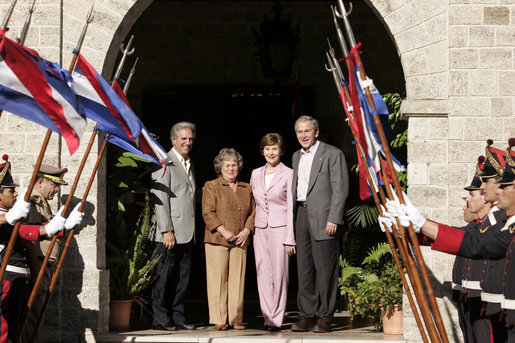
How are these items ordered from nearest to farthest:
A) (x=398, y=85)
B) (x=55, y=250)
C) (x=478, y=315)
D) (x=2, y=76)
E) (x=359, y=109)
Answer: (x=2, y=76) < (x=359, y=109) < (x=478, y=315) < (x=55, y=250) < (x=398, y=85)

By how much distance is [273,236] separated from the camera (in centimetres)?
858

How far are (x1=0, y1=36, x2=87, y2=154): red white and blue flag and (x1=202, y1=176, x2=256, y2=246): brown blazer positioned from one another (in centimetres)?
289

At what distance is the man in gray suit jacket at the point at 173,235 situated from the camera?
8539mm

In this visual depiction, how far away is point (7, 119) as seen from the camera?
8.45m

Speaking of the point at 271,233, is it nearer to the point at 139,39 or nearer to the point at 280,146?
the point at 280,146

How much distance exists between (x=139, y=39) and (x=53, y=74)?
6244 mm

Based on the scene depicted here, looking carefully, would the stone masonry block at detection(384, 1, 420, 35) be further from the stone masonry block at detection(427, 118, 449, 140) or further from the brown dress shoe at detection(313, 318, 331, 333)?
the brown dress shoe at detection(313, 318, 331, 333)

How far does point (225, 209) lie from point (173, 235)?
54 centimetres

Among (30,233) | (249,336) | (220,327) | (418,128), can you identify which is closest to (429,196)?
(418,128)

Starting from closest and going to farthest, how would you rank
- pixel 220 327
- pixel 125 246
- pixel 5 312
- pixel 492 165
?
1. pixel 492 165
2. pixel 5 312
3. pixel 220 327
4. pixel 125 246

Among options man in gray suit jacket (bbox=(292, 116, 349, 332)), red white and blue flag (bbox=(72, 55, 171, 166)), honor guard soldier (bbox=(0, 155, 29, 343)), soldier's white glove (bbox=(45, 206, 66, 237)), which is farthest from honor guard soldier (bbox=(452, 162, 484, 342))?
honor guard soldier (bbox=(0, 155, 29, 343))

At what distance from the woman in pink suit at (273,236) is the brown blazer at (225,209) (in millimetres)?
102

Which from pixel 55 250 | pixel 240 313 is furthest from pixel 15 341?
pixel 240 313

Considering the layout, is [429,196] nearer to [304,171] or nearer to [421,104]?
[421,104]
